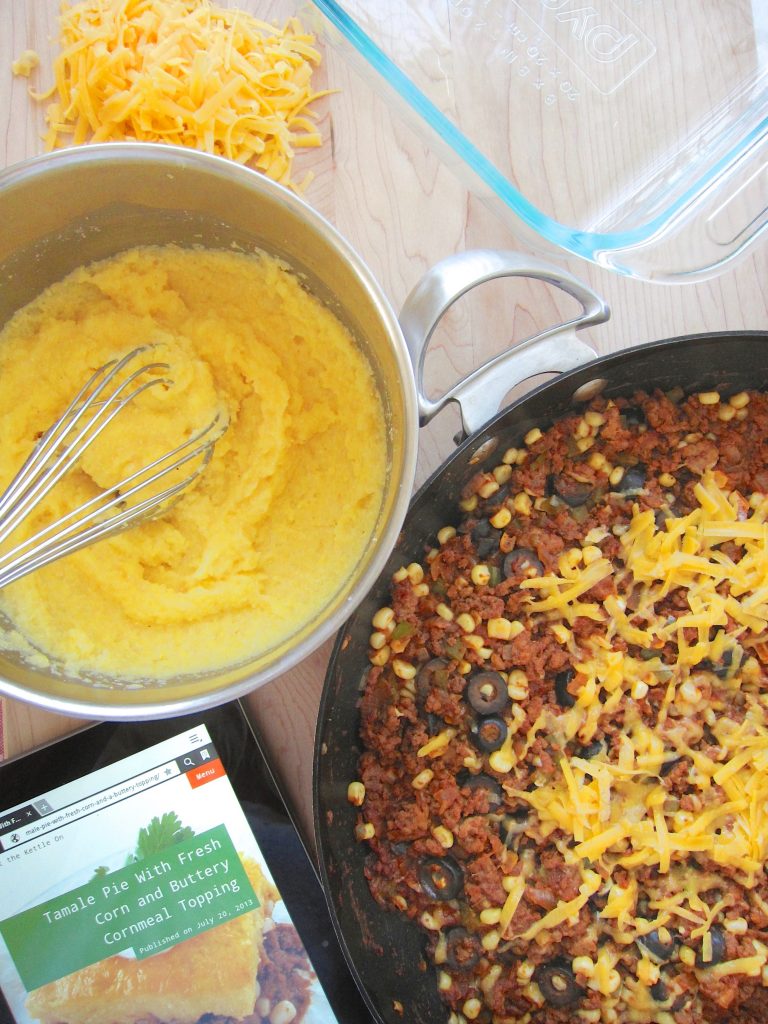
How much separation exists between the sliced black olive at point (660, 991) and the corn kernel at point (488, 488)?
803 millimetres

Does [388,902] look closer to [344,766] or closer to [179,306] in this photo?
[344,766]

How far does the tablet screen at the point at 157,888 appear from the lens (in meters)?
1.31

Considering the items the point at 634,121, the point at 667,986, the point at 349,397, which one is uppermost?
the point at 634,121

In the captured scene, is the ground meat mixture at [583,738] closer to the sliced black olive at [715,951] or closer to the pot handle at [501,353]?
the sliced black olive at [715,951]

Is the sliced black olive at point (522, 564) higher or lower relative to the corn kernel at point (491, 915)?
higher

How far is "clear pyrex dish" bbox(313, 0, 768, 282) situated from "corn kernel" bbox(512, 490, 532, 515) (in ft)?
1.34

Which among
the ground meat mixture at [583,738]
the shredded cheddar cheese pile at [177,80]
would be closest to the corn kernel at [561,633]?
the ground meat mixture at [583,738]

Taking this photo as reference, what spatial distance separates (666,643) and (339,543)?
23.8 inches

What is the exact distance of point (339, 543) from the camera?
3.42ft

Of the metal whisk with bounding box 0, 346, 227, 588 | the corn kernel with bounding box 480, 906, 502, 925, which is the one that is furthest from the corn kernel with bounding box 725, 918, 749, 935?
the metal whisk with bounding box 0, 346, 227, 588

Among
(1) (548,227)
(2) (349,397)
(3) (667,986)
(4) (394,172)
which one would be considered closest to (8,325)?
(2) (349,397)

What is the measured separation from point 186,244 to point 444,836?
922mm

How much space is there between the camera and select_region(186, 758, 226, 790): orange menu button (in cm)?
135

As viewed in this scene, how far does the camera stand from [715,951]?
1.32 metres
